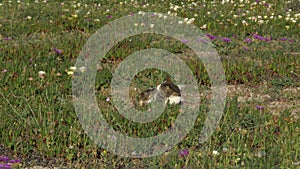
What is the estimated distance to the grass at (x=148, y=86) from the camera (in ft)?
16.4

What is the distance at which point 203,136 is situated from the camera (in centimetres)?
540

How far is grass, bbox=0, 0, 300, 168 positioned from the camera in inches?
196


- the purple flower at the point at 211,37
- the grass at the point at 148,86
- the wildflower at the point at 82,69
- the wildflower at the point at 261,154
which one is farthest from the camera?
the purple flower at the point at 211,37

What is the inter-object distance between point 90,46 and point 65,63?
4.25 ft

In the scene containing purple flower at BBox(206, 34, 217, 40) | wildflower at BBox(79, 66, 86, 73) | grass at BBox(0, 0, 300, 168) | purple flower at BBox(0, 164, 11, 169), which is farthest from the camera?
purple flower at BBox(206, 34, 217, 40)

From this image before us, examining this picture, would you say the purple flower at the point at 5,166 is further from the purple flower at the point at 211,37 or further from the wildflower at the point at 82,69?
the purple flower at the point at 211,37

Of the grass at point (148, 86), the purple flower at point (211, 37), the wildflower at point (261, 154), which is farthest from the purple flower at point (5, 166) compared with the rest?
the purple flower at point (211, 37)

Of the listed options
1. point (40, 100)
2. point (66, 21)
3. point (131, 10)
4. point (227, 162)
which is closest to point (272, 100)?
point (227, 162)

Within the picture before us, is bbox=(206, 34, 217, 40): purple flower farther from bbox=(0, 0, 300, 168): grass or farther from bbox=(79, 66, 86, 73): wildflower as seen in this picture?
bbox=(79, 66, 86, 73): wildflower

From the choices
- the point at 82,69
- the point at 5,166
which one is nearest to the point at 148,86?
the point at 82,69

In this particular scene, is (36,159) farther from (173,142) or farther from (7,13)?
(7,13)

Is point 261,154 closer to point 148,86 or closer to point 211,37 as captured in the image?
point 148,86

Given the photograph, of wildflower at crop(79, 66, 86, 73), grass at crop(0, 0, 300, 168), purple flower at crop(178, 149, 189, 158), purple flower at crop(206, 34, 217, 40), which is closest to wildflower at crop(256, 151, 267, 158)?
grass at crop(0, 0, 300, 168)

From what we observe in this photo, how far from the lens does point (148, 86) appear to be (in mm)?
7266
